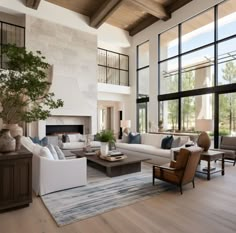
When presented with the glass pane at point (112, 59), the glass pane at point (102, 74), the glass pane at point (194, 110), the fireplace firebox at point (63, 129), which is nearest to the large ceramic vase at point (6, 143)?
the fireplace firebox at point (63, 129)

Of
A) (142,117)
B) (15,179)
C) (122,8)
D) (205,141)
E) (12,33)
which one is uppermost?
(122,8)

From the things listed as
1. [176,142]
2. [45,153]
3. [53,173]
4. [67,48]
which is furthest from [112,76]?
[53,173]

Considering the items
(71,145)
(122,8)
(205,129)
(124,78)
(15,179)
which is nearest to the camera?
(15,179)

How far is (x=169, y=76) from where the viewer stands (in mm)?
8945

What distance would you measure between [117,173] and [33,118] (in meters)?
2.30

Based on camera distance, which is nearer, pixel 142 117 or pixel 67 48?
pixel 67 48

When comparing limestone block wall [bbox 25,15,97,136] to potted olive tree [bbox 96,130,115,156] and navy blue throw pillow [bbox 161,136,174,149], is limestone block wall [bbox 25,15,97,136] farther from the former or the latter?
navy blue throw pillow [bbox 161,136,174,149]

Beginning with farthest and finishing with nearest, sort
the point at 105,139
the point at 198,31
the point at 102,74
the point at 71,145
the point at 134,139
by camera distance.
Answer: the point at 102,74, the point at 198,31, the point at 134,139, the point at 71,145, the point at 105,139

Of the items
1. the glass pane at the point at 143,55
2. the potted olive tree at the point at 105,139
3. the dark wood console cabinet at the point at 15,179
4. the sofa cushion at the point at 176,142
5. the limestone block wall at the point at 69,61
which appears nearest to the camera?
the dark wood console cabinet at the point at 15,179

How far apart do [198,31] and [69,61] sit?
5.49 meters

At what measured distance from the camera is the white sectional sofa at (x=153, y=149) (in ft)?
17.6

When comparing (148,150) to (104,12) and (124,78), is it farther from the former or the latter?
(124,78)

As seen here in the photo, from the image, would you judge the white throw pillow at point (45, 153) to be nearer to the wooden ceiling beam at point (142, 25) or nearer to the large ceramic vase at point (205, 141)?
the large ceramic vase at point (205, 141)

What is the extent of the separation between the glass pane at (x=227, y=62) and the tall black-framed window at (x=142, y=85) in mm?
3962
